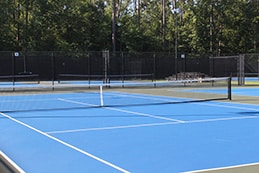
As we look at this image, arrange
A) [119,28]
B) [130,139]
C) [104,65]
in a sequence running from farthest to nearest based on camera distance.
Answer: [119,28] → [104,65] → [130,139]

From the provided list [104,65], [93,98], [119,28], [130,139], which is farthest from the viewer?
[119,28]

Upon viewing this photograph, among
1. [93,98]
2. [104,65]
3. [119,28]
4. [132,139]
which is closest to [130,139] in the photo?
[132,139]

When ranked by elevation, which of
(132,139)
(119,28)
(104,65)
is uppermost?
(119,28)

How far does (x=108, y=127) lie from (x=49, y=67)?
24953mm

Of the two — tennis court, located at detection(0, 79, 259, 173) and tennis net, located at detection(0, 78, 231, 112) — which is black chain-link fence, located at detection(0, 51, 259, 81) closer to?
tennis net, located at detection(0, 78, 231, 112)

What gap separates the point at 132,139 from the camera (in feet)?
24.8

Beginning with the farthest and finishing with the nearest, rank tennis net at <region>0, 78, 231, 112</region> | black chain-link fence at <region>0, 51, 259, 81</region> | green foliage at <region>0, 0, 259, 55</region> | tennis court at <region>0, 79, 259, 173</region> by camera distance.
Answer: green foliage at <region>0, 0, 259, 55</region> → black chain-link fence at <region>0, 51, 259, 81</region> → tennis net at <region>0, 78, 231, 112</region> → tennis court at <region>0, 79, 259, 173</region>

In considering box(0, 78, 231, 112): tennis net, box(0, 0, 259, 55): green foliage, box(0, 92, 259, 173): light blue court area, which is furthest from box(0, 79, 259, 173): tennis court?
box(0, 0, 259, 55): green foliage

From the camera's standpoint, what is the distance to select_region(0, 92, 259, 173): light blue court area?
563 cm

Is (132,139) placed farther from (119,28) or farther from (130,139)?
(119,28)

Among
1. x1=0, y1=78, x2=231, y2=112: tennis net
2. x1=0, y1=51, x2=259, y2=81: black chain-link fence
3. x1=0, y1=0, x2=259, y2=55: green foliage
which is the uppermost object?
x1=0, y1=0, x2=259, y2=55: green foliage

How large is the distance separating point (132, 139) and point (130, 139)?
0.12 ft

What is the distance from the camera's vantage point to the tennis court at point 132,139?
5579mm

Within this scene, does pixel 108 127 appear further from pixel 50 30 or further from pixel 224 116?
pixel 50 30
